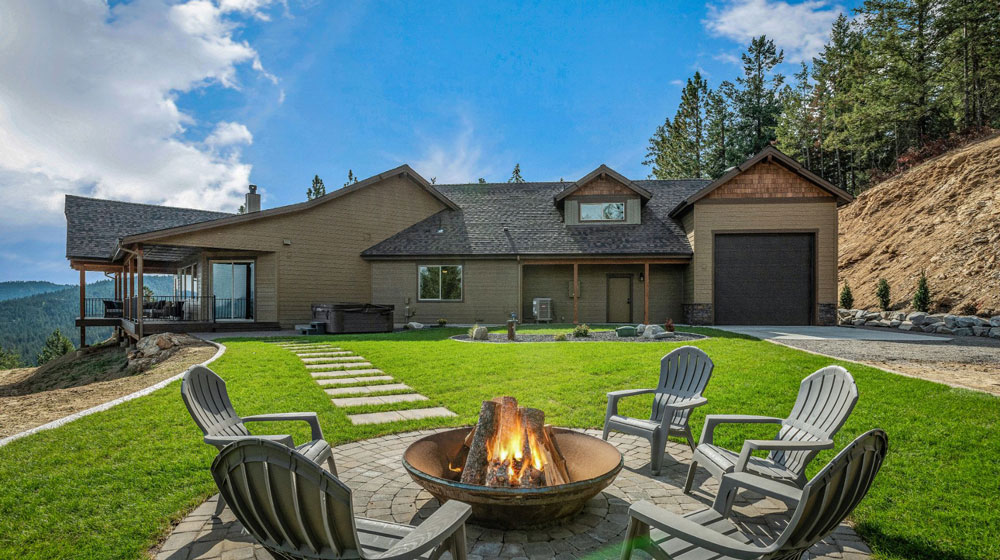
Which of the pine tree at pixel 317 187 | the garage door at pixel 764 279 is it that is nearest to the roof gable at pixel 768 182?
the garage door at pixel 764 279

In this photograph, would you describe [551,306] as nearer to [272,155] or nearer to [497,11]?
[497,11]

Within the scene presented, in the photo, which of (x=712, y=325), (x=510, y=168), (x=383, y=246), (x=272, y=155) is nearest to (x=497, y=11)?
(x=383, y=246)

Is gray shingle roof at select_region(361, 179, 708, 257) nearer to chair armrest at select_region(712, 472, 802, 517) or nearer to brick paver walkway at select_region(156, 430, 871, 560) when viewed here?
brick paver walkway at select_region(156, 430, 871, 560)

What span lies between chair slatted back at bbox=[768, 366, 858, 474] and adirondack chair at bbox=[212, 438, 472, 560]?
2.54m

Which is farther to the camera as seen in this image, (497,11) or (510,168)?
(510,168)

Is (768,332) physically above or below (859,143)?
below

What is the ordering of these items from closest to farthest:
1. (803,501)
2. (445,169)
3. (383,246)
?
(803,501) < (383,246) < (445,169)

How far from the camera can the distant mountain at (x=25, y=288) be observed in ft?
356

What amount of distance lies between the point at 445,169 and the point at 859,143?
25.4 meters

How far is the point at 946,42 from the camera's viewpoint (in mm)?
21391

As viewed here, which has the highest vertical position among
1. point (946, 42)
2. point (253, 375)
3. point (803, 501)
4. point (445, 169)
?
point (946, 42)

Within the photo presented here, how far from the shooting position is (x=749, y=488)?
8.31ft

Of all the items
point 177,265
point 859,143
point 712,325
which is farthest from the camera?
point 859,143

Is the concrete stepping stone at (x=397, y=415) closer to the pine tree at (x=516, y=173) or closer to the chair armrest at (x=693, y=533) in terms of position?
the chair armrest at (x=693, y=533)
